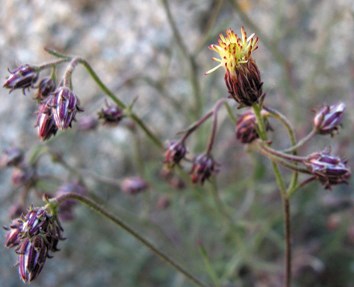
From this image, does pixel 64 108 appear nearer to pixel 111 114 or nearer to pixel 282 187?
pixel 111 114

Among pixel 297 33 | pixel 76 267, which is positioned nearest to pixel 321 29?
pixel 297 33

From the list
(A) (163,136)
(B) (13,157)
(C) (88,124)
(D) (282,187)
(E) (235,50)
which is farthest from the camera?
(A) (163,136)

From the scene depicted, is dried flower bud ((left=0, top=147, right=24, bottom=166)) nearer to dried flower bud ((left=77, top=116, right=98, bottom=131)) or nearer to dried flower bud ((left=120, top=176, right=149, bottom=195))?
dried flower bud ((left=77, top=116, right=98, bottom=131))

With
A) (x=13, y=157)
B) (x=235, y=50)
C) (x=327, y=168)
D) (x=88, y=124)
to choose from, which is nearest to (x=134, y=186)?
(x=88, y=124)

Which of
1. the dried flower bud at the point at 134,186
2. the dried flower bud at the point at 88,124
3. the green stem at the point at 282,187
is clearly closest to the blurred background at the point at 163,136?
the dried flower bud at the point at 134,186

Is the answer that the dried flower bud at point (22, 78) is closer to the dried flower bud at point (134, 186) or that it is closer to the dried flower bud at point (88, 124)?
the dried flower bud at point (88, 124)

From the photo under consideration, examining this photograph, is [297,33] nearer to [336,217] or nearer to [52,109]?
[336,217]
